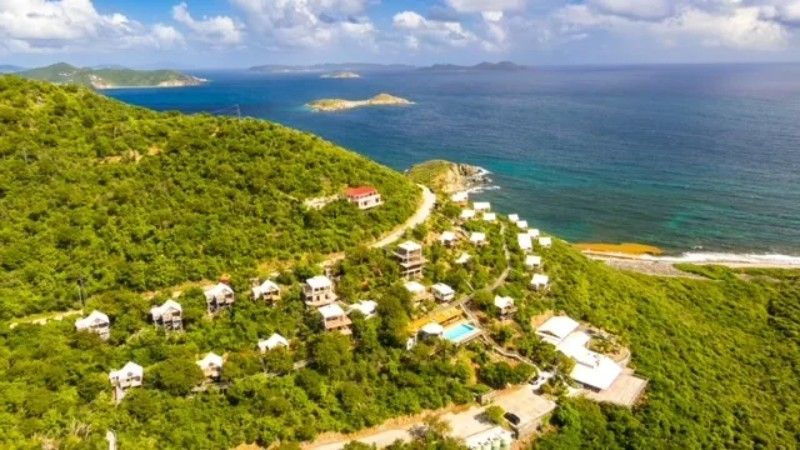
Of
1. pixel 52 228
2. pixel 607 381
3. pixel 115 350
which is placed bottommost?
pixel 607 381

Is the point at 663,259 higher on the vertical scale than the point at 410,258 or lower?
lower

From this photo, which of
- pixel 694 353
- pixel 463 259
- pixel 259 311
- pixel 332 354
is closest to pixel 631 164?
pixel 694 353

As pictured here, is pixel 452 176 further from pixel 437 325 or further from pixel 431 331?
pixel 431 331

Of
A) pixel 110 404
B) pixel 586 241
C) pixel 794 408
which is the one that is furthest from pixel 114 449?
pixel 586 241

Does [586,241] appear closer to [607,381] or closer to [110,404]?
[607,381]

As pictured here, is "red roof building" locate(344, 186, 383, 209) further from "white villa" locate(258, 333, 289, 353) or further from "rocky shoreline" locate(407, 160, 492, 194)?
"rocky shoreline" locate(407, 160, 492, 194)

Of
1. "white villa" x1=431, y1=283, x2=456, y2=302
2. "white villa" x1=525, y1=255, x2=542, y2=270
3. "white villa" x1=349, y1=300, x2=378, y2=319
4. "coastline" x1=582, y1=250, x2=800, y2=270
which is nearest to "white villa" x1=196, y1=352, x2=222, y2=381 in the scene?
"white villa" x1=349, y1=300, x2=378, y2=319
